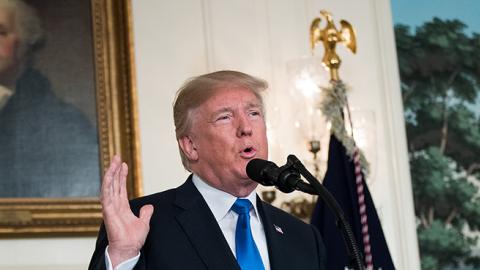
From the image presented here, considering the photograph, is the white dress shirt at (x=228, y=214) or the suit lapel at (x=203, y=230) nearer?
the suit lapel at (x=203, y=230)

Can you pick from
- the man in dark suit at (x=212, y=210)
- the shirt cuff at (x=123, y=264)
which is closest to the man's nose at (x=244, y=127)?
the man in dark suit at (x=212, y=210)

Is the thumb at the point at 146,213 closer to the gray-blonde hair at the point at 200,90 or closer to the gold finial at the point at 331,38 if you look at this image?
the gray-blonde hair at the point at 200,90

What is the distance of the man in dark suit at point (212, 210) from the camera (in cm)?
294

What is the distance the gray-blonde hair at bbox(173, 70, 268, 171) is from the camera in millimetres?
3408

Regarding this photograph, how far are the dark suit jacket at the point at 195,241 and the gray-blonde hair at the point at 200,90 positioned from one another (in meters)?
0.23

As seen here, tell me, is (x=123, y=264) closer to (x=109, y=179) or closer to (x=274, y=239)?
(x=109, y=179)

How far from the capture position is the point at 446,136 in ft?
20.8

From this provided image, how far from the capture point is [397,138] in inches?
243

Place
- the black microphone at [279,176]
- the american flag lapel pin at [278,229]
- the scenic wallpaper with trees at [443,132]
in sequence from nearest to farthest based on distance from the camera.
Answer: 1. the black microphone at [279,176]
2. the american flag lapel pin at [278,229]
3. the scenic wallpaper with trees at [443,132]

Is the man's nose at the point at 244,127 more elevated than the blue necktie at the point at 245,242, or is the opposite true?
the man's nose at the point at 244,127

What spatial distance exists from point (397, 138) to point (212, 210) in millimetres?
3091

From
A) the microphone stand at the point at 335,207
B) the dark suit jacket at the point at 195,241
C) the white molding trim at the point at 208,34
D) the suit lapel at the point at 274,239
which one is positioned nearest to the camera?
the microphone stand at the point at 335,207

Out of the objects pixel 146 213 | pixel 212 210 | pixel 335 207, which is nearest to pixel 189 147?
pixel 212 210

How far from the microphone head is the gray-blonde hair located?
1.73 feet
